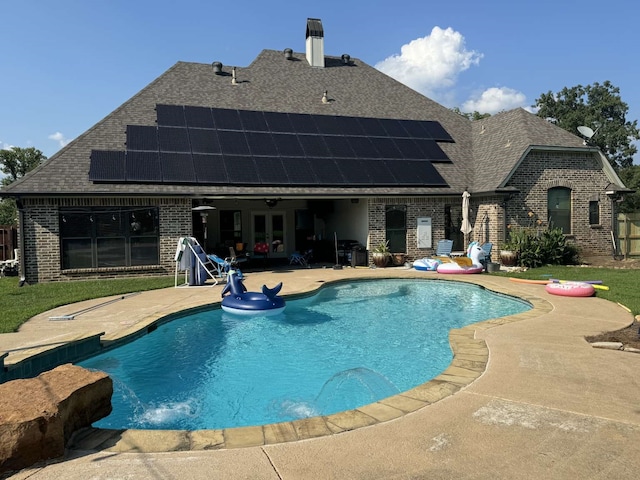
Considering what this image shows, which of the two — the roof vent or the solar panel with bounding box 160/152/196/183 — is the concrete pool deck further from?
the roof vent

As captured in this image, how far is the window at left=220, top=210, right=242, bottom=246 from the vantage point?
20797 mm

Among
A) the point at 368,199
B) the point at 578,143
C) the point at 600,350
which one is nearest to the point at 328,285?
the point at 368,199

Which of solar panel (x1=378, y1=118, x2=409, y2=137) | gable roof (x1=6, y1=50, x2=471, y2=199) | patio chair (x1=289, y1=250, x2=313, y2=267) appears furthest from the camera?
solar panel (x1=378, y1=118, x2=409, y2=137)

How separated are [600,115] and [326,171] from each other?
5126 centimetres

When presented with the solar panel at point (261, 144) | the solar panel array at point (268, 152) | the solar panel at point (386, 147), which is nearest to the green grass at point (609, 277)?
the solar panel array at point (268, 152)

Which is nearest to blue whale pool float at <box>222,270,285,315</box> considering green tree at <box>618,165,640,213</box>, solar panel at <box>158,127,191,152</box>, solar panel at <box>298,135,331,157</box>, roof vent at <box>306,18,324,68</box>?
solar panel at <box>158,127,191,152</box>

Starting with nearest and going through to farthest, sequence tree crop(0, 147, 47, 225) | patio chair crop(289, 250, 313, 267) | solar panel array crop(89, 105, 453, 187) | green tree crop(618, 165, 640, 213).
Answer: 1. solar panel array crop(89, 105, 453, 187)
2. patio chair crop(289, 250, 313, 267)
3. tree crop(0, 147, 47, 225)
4. green tree crop(618, 165, 640, 213)

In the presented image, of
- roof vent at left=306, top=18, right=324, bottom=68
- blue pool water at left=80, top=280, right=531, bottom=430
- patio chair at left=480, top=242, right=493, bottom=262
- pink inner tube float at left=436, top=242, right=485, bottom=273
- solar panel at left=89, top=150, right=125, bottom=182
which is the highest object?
roof vent at left=306, top=18, right=324, bottom=68

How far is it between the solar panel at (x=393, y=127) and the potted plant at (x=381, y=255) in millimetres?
5805

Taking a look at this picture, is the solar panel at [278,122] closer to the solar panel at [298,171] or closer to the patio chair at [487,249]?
the solar panel at [298,171]

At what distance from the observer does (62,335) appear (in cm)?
743

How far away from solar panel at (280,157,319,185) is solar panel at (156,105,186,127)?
4.41 metres

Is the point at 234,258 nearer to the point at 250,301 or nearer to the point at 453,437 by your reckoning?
the point at 250,301

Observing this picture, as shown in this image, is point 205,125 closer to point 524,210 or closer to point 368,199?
point 368,199
